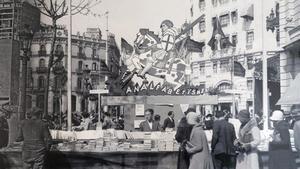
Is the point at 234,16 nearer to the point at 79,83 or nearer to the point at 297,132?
the point at 297,132

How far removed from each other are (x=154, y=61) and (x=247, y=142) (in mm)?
1156

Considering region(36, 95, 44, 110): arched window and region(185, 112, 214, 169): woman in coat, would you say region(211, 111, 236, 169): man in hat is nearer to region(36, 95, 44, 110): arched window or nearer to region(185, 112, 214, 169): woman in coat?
region(185, 112, 214, 169): woman in coat

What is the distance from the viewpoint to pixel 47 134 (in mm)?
5441

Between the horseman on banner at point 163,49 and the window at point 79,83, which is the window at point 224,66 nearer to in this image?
the horseman on banner at point 163,49

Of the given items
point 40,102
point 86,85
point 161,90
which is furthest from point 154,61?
point 40,102

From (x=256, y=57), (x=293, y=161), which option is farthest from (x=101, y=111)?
(x=293, y=161)

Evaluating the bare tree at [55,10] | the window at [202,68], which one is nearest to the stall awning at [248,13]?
the window at [202,68]

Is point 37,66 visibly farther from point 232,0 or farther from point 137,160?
point 232,0

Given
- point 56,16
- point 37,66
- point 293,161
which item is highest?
point 56,16

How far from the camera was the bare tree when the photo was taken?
5520mm

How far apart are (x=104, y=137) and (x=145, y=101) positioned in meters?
0.51

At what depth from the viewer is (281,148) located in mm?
5613

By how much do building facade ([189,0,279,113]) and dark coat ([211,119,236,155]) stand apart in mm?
193

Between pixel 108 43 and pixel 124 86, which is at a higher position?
pixel 108 43
